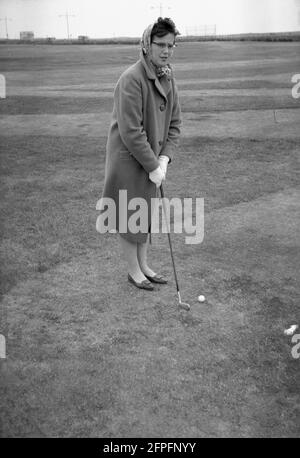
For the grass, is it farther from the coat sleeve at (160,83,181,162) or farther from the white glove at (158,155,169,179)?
the coat sleeve at (160,83,181,162)

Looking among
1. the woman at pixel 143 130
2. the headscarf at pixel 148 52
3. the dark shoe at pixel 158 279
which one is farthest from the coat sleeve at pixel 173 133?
the dark shoe at pixel 158 279

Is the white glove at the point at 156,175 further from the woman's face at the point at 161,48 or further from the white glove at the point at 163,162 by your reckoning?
the woman's face at the point at 161,48

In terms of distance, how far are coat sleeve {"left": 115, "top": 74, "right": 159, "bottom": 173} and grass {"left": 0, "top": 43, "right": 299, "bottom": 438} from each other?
1274 millimetres

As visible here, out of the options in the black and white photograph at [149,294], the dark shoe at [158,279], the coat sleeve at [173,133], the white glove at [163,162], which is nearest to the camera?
the black and white photograph at [149,294]

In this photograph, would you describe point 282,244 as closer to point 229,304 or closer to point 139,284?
point 229,304

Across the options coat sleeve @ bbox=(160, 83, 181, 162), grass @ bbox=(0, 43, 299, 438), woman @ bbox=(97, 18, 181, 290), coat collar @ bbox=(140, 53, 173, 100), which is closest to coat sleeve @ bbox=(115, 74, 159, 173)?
woman @ bbox=(97, 18, 181, 290)

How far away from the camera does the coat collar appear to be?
12.4 ft

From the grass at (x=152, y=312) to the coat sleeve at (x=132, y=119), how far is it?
50.2 inches

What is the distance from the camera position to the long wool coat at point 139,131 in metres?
3.75

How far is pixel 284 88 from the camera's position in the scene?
17.3 metres

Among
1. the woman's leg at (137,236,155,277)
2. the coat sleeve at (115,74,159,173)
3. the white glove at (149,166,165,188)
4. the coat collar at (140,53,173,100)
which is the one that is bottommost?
the woman's leg at (137,236,155,277)

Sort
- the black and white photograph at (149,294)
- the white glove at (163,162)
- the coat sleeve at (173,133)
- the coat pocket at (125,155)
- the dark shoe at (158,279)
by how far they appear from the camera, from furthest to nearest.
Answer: the dark shoe at (158,279)
the coat sleeve at (173,133)
the white glove at (163,162)
the coat pocket at (125,155)
the black and white photograph at (149,294)

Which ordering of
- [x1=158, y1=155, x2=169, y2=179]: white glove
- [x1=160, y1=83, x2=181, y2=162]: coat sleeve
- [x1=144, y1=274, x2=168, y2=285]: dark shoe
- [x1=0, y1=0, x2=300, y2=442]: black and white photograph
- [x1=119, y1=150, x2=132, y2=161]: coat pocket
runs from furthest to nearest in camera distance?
[x1=144, y1=274, x2=168, y2=285]: dark shoe → [x1=160, y1=83, x2=181, y2=162]: coat sleeve → [x1=158, y1=155, x2=169, y2=179]: white glove → [x1=119, y1=150, x2=132, y2=161]: coat pocket → [x1=0, y1=0, x2=300, y2=442]: black and white photograph

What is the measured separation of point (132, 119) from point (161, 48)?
583 millimetres
